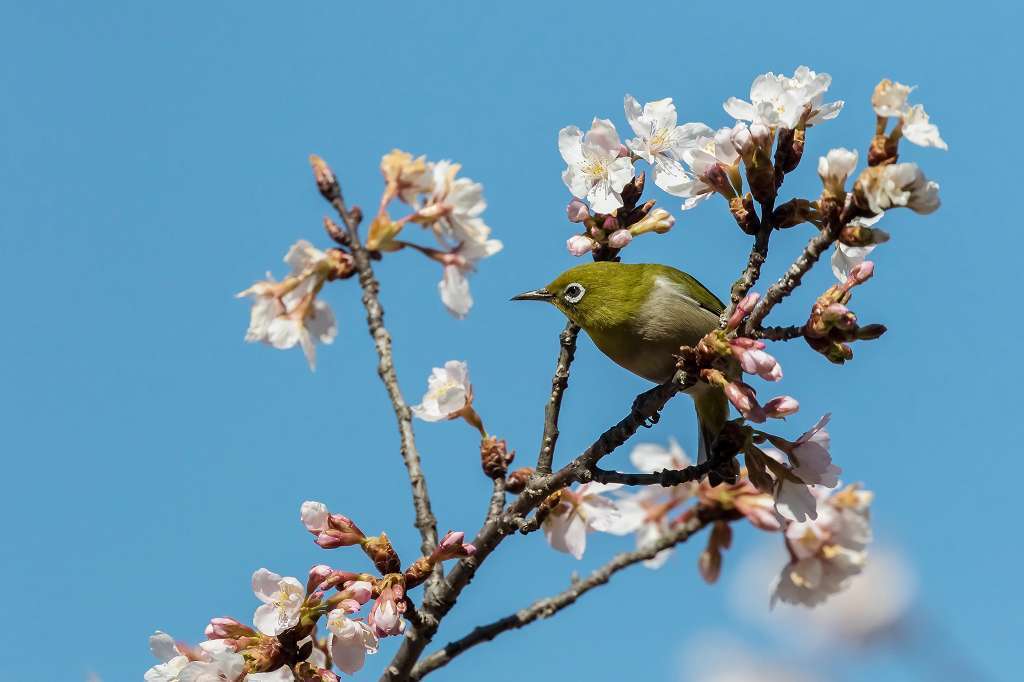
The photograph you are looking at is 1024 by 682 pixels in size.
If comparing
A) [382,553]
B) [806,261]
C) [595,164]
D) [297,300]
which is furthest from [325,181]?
[806,261]

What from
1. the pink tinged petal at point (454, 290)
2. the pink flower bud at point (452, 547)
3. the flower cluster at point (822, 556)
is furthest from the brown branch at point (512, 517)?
the flower cluster at point (822, 556)

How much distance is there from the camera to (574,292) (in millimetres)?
5344

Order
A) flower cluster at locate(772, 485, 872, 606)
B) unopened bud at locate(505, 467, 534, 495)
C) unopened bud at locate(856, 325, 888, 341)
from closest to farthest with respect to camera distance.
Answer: unopened bud at locate(856, 325, 888, 341) < unopened bud at locate(505, 467, 534, 495) < flower cluster at locate(772, 485, 872, 606)

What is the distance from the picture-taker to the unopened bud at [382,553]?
13.9 feet

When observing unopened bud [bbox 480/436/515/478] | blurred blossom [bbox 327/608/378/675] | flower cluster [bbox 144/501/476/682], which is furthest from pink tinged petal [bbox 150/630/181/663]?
unopened bud [bbox 480/436/515/478]

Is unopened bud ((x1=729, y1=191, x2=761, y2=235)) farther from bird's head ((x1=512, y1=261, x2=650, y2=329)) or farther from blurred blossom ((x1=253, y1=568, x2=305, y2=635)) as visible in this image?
blurred blossom ((x1=253, y1=568, x2=305, y2=635))

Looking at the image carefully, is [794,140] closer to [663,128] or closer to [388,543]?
[663,128]

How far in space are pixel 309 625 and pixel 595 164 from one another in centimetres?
226

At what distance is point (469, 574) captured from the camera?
4254mm

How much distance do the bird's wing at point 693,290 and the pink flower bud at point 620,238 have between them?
633mm

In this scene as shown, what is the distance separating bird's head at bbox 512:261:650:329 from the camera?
520cm

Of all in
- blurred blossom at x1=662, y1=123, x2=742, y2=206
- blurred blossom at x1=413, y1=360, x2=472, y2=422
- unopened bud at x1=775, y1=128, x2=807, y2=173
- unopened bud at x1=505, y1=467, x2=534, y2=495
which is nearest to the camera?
unopened bud at x1=775, y1=128, x2=807, y2=173

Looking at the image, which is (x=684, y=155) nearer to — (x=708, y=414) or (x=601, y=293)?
(x=601, y=293)

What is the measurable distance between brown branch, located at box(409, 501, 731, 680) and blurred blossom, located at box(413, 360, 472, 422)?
995 mm
